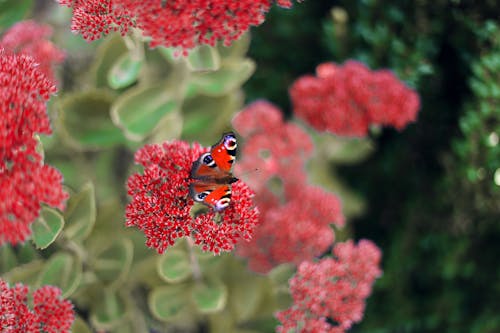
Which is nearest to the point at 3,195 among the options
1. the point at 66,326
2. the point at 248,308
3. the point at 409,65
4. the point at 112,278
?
the point at 66,326

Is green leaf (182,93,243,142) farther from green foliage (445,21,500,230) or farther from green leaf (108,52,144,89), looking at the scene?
green foliage (445,21,500,230)

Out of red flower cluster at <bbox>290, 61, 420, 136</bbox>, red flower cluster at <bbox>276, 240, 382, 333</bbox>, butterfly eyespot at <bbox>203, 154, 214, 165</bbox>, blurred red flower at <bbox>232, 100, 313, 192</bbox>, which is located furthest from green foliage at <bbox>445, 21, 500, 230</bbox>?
butterfly eyespot at <bbox>203, 154, 214, 165</bbox>

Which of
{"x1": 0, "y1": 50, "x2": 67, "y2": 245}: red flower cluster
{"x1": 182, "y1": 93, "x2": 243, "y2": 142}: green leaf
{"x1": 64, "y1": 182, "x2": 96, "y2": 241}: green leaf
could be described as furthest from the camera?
{"x1": 182, "y1": 93, "x2": 243, "y2": 142}: green leaf

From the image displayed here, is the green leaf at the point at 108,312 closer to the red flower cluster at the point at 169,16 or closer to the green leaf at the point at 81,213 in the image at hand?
the green leaf at the point at 81,213

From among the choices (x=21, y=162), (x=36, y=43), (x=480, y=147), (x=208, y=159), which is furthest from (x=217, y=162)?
(x=480, y=147)

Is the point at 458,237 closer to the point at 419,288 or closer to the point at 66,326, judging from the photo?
the point at 419,288

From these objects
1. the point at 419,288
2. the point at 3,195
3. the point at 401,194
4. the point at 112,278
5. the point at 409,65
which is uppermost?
the point at 3,195

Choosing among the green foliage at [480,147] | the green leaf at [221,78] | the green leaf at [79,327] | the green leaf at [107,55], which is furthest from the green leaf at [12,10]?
the green foliage at [480,147]
